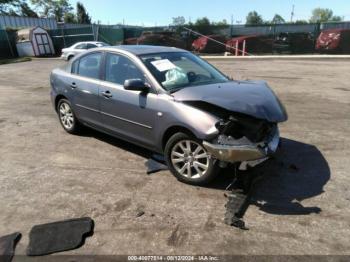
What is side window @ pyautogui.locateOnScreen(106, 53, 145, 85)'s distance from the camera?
523 centimetres

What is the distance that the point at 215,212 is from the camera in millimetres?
4043

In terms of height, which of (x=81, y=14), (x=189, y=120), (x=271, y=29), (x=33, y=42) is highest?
(x=189, y=120)

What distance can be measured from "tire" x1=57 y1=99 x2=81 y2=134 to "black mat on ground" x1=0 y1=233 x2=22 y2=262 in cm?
330

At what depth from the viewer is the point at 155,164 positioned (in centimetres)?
532

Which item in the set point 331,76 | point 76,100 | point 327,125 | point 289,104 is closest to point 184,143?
point 76,100

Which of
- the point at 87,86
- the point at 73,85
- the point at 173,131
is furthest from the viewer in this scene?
the point at 73,85

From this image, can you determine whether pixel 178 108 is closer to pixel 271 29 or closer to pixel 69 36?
pixel 271 29

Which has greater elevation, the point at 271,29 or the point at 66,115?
the point at 66,115

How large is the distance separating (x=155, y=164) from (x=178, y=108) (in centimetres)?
115

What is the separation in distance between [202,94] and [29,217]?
2457 mm

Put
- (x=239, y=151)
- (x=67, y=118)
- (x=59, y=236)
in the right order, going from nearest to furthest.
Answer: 1. (x=59, y=236)
2. (x=239, y=151)
3. (x=67, y=118)

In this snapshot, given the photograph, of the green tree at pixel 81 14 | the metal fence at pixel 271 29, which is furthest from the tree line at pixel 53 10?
the metal fence at pixel 271 29

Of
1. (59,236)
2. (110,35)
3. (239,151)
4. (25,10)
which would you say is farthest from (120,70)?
(25,10)

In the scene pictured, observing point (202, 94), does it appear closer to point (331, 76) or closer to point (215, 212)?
point (215, 212)
